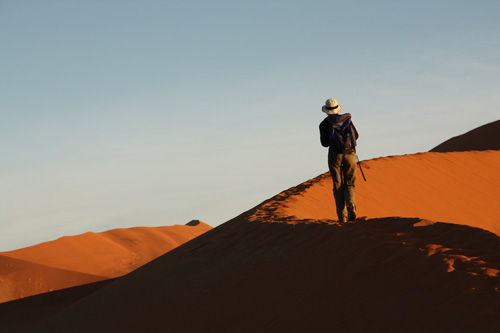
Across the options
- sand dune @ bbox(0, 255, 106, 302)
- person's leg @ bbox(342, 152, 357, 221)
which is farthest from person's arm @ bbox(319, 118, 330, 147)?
sand dune @ bbox(0, 255, 106, 302)

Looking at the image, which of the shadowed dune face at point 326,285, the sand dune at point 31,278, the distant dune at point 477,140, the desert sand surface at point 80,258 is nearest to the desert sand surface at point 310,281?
the shadowed dune face at point 326,285

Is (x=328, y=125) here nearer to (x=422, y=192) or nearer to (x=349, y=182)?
(x=349, y=182)

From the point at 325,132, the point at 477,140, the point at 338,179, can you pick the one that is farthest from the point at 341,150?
the point at 477,140

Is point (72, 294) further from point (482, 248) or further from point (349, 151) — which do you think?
point (482, 248)

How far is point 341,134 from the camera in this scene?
9727mm

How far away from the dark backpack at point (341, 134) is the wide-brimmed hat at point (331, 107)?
0.09m

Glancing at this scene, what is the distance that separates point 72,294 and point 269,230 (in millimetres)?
10851

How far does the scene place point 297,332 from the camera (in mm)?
6629

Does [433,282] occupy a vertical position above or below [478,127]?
below

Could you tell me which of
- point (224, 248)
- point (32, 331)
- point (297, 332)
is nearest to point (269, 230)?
point (224, 248)

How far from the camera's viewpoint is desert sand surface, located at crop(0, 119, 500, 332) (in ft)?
19.8

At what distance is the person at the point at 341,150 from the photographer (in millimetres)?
9703

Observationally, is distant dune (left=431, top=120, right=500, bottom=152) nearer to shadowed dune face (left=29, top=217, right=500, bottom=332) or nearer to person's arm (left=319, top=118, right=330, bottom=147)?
person's arm (left=319, top=118, right=330, bottom=147)

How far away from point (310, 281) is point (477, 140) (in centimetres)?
2843
